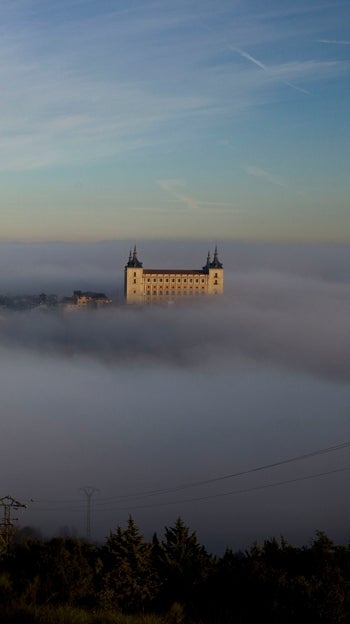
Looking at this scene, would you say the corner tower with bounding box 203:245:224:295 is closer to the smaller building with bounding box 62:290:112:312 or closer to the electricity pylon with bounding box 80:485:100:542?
the smaller building with bounding box 62:290:112:312

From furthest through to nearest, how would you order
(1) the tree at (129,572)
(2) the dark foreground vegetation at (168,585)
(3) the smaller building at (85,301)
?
1. (3) the smaller building at (85,301)
2. (1) the tree at (129,572)
3. (2) the dark foreground vegetation at (168,585)

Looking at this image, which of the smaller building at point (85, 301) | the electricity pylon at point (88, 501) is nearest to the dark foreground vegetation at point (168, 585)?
the electricity pylon at point (88, 501)

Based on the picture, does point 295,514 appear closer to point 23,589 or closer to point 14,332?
point 23,589

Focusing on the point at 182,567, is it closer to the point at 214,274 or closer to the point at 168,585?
the point at 168,585

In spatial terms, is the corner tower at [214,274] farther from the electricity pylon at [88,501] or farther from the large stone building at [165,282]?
the electricity pylon at [88,501]

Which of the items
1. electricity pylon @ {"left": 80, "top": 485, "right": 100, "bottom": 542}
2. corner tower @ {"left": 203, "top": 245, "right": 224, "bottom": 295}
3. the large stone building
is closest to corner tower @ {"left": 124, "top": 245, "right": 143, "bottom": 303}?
the large stone building

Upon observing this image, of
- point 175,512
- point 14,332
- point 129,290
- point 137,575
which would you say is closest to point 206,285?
→ point 129,290

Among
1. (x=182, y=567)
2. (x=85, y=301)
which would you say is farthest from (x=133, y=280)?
(x=182, y=567)
